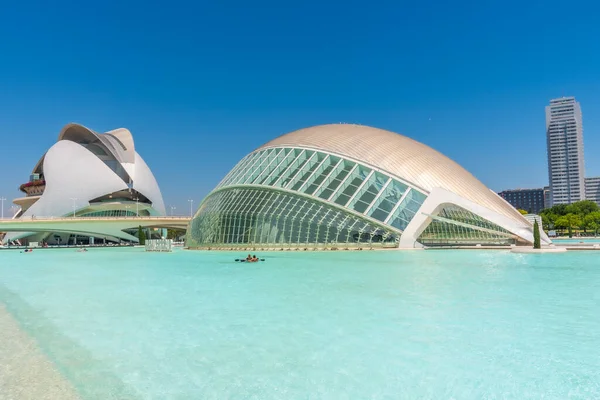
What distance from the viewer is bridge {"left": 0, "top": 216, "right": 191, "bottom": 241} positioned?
2990 inches

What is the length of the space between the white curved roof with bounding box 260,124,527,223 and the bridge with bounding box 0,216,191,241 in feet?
140

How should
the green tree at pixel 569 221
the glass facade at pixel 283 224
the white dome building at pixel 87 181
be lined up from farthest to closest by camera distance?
1. the white dome building at pixel 87 181
2. the green tree at pixel 569 221
3. the glass facade at pixel 283 224

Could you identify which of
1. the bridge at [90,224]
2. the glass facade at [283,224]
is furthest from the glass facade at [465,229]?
the bridge at [90,224]

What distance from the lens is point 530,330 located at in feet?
30.6

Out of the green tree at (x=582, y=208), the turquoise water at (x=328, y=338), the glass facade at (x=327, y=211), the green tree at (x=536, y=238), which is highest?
the green tree at (x=582, y=208)

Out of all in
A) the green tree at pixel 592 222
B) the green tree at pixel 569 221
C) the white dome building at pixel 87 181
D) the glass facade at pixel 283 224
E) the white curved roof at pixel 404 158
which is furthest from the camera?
the white dome building at pixel 87 181

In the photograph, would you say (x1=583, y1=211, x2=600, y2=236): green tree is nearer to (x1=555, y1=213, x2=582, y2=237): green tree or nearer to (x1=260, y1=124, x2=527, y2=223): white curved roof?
(x1=555, y1=213, x2=582, y2=237): green tree

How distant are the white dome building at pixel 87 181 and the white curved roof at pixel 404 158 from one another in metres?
54.0

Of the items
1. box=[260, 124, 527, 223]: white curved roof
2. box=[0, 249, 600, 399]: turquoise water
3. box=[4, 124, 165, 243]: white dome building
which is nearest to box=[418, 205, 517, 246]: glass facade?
box=[260, 124, 527, 223]: white curved roof

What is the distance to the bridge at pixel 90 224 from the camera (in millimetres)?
75938

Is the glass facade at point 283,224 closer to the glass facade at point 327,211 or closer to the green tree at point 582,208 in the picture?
the glass facade at point 327,211

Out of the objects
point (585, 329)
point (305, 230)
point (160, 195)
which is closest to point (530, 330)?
point (585, 329)

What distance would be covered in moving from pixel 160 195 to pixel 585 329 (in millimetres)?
107293

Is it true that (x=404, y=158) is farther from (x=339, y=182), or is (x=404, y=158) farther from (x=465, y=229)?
(x=465, y=229)
